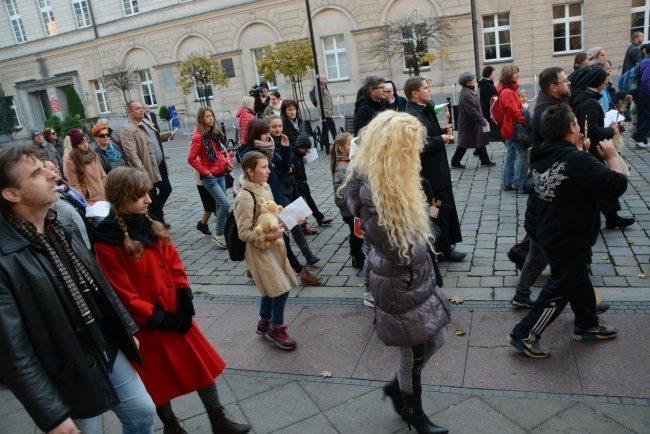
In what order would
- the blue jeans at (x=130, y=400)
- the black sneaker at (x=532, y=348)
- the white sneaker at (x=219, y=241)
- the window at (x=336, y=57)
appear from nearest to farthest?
the blue jeans at (x=130, y=400), the black sneaker at (x=532, y=348), the white sneaker at (x=219, y=241), the window at (x=336, y=57)

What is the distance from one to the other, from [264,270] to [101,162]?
388 centimetres

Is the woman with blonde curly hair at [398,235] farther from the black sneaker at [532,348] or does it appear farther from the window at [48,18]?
the window at [48,18]

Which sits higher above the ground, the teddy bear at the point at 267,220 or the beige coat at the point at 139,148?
the beige coat at the point at 139,148

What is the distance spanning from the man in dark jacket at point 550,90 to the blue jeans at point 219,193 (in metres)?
4.22

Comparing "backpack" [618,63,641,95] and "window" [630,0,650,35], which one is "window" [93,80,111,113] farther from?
"backpack" [618,63,641,95]

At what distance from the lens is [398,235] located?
289 cm

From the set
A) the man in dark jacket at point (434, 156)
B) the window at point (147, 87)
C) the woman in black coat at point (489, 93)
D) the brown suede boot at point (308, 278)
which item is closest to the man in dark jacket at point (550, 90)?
the man in dark jacket at point (434, 156)

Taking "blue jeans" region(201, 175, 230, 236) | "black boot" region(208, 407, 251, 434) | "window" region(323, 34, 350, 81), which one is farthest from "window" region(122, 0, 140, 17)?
"black boot" region(208, 407, 251, 434)

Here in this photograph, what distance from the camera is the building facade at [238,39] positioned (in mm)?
21641

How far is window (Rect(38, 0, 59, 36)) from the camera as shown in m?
33.5

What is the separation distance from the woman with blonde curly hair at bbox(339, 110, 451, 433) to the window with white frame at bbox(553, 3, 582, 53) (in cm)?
2197

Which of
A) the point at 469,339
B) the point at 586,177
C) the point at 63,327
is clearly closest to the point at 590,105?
the point at 586,177

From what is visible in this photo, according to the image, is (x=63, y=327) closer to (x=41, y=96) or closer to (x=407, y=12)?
(x=407, y=12)

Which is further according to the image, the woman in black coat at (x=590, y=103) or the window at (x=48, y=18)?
the window at (x=48, y=18)
